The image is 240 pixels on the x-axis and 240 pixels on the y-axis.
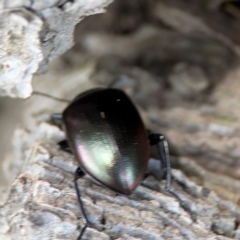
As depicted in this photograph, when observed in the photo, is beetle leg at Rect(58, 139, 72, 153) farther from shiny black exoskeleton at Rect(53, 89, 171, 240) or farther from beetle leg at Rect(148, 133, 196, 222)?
beetle leg at Rect(148, 133, 196, 222)

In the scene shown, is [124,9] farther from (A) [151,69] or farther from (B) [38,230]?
(B) [38,230]

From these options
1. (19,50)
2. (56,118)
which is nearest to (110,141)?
(56,118)

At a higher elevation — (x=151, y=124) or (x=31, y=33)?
(x=31, y=33)

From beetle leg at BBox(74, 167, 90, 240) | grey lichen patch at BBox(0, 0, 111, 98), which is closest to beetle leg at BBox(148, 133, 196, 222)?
beetle leg at BBox(74, 167, 90, 240)

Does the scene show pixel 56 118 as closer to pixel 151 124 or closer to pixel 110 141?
pixel 110 141

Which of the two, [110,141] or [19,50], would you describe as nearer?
[19,50]

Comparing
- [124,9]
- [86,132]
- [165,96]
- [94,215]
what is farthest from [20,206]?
[124,9]

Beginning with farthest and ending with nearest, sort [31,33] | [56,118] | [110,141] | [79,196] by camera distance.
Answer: [56,118] → [110,141] → [79,196] → [31,33]
